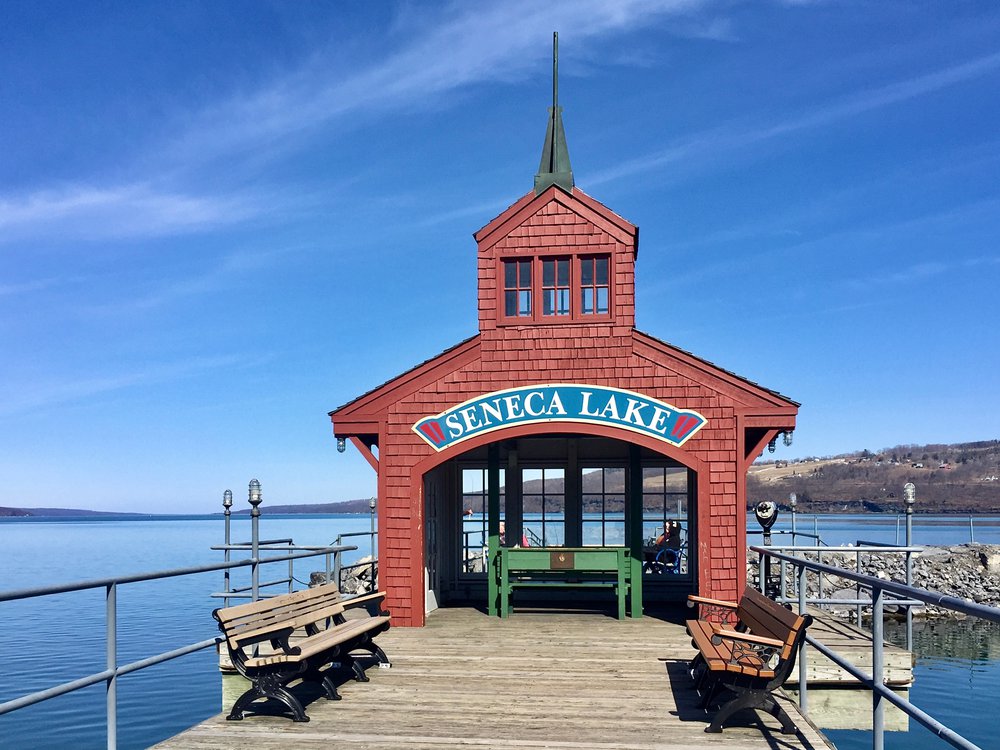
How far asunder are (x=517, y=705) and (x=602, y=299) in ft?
21.0

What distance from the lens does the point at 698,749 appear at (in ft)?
19.7

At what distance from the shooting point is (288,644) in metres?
7.68

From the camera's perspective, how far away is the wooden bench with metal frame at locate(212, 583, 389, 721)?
22.1 ft

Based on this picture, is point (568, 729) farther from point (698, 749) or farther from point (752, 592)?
point (752, 592)

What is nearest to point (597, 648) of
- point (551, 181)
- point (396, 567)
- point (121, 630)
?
point (396, 567)

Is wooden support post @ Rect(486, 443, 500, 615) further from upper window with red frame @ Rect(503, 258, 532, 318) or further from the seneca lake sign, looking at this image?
upper window with red frame @ Rect(503, 258, 532, 318)

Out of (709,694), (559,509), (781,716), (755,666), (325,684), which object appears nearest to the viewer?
(781,716)

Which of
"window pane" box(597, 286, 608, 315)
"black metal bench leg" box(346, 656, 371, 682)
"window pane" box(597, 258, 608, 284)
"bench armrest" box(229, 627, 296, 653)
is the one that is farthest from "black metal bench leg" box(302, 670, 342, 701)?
"window pane" box(597, 258, 608, 284)

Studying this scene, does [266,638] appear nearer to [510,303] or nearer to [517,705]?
[517,705]

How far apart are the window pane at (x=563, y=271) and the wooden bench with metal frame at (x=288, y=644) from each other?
5.49 meters

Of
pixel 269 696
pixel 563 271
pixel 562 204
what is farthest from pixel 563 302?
pixel 269 696

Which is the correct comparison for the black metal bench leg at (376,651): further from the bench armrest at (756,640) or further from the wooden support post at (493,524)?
the bench armrest at (756,640)

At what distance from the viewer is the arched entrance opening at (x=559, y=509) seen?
46.2ft

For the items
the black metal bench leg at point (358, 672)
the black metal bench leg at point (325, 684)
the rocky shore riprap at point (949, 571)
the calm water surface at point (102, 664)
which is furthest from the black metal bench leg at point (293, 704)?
the rocky shore riprap at point (949, 571)
